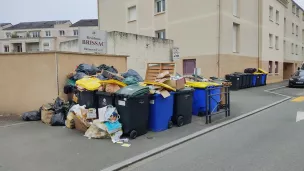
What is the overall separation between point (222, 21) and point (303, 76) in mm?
8268

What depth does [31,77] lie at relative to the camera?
8.21 metres

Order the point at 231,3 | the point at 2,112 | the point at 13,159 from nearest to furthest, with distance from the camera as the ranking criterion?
the point at 13,159, the point at 2,112, the point at 231,3

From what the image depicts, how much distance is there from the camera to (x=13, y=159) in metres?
4.46

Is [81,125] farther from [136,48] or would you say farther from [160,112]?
[136,48]

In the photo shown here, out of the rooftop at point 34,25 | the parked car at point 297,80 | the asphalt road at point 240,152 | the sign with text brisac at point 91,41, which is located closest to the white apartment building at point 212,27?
the parked car at point 297,80

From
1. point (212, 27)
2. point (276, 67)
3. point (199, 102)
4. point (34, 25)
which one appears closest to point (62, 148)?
point (199, 102)

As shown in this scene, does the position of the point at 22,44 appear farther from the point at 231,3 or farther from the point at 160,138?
the point at 160,138

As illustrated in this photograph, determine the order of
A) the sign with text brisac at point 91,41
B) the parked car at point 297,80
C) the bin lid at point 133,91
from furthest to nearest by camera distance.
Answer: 1. the parked car at point 297,80
2. the sign with text brisac at point 91,41
3. the bin lid at point 133,91

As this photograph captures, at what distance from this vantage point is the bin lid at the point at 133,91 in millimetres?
5605

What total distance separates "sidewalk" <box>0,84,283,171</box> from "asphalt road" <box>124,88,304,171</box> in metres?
0.52

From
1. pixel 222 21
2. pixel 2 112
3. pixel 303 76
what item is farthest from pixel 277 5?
pixel 2 112

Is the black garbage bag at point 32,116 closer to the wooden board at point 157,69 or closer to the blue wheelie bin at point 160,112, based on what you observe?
the wooden board at point 157,69

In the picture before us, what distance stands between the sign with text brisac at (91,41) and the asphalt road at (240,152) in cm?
622

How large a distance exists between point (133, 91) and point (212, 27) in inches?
507
